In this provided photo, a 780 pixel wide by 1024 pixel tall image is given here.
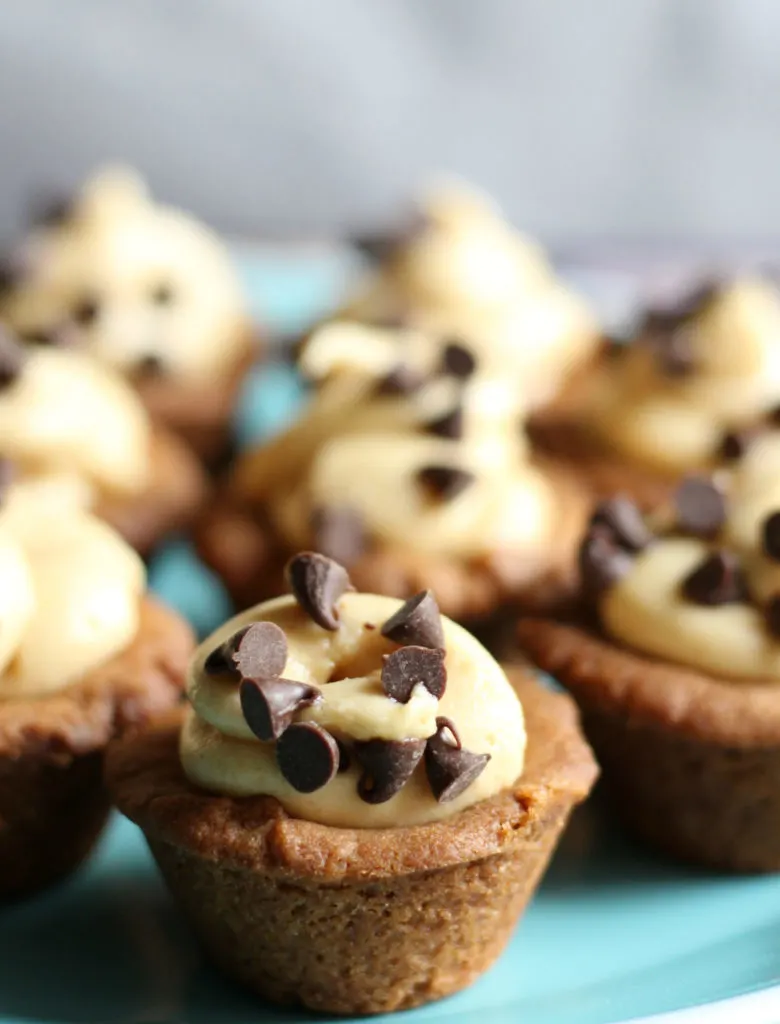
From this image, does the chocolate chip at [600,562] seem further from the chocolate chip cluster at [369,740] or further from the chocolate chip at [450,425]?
the chocolate chip cluster at [369,740]

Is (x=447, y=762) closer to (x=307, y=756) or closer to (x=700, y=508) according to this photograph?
(x=307, y=756)

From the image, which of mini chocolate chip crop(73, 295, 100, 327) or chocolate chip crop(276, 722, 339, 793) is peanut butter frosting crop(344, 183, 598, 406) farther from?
chocolate chip crop(276, 722, 339, 793)

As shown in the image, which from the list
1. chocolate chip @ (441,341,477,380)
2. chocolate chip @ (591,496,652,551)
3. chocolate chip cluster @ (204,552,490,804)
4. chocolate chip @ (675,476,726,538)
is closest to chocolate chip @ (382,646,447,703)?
chocolate chip cluster @ (204,552,490,804)

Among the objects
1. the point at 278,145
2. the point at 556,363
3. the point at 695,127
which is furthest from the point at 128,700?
the point at 695,127

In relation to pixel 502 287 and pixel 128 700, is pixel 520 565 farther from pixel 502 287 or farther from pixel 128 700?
pixel 502 287

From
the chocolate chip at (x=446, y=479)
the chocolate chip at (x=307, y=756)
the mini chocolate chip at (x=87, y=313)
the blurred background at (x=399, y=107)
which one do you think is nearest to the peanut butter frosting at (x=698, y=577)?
the chocolate chip at (x=446, y=479)

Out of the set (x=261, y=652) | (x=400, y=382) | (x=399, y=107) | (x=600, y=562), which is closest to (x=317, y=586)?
(x=261, y=652)

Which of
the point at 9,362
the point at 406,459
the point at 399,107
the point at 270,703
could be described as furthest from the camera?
the point at 399,107
